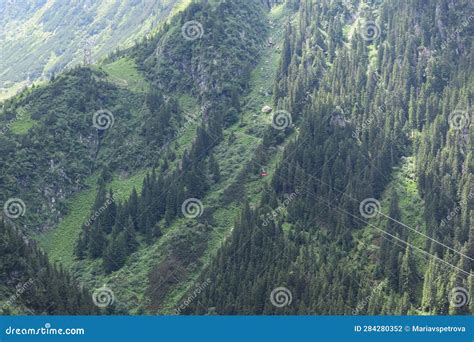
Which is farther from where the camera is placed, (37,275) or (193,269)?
(193,269)

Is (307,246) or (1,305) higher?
(307,246)

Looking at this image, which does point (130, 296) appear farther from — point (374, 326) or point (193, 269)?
point (374, 326)

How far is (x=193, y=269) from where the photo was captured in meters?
195

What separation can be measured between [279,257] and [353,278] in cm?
1957


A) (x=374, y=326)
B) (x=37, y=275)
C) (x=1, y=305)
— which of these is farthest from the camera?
(x=37, y=275)

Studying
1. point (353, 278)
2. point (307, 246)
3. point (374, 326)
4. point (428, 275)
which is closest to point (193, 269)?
point (307, 246)

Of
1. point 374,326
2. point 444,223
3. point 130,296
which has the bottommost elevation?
point 130,296

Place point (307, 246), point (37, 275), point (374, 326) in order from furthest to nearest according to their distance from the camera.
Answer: point (307, 246) → point (37, 275) → point (374, 326)

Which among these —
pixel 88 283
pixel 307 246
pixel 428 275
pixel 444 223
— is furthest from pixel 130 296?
pixel 444 223

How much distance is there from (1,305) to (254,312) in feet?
190

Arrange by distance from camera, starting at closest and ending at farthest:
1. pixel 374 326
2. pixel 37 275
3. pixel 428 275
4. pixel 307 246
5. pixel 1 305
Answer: pixel 374 326 → pixel 1 305 → pixel 37 275 → pixel 428 275 → pixel 307 246

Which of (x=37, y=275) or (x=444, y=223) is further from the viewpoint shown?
(x=444, y=223)

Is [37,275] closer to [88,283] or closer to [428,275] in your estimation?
[88,283]

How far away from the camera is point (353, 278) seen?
180m
